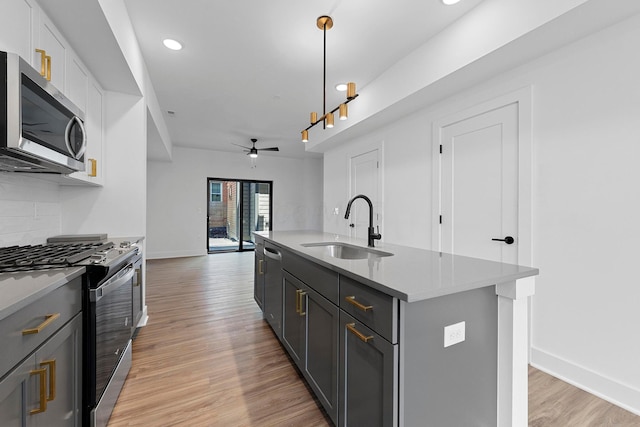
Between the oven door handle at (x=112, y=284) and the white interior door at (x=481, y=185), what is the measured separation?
2.84 meters

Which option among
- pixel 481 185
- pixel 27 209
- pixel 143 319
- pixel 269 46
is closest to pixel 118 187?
pixel 27 209

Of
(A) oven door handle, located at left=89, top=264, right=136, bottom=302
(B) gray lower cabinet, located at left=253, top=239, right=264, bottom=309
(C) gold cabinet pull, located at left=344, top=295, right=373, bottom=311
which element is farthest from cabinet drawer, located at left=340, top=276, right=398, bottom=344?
(B) gray lower cabinet, located at left=253, top=239, right=264, bottom=309

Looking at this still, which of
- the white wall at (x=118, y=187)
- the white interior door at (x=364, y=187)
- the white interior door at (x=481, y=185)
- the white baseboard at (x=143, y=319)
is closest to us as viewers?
the white interior door at (x=481, y=185)

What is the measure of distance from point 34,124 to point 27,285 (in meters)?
0.77

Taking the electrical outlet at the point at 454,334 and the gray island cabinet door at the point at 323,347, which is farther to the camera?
the gray island cabinet door at the point at 323,347

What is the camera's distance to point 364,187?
176 inches

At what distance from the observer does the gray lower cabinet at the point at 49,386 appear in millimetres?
845

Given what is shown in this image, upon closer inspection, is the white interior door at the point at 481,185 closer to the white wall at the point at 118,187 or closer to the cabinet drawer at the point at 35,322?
the cabinet drawer at the point at 35,322

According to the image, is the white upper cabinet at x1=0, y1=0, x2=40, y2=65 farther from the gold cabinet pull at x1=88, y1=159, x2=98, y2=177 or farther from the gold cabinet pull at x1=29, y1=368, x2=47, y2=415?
the gold cabinet pull at x1=29, y1=368, x2=47, y2=415

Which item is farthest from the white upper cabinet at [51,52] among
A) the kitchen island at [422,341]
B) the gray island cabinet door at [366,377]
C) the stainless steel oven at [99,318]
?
the gray island cabinet door at [366,377]

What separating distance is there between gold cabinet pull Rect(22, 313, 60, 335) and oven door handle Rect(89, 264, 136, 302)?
28 cm

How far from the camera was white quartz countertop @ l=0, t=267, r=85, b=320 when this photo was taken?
2.71ft

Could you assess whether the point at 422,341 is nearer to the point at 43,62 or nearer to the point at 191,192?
the point at 43,62

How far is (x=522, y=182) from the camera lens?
230 cm
